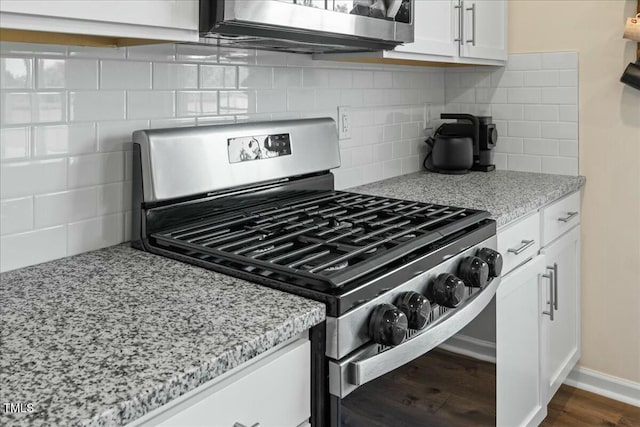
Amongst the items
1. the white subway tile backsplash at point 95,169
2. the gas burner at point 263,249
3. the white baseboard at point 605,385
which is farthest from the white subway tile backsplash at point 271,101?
the white baseboard at point 605,385

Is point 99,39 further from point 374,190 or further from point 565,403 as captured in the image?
point 565,403

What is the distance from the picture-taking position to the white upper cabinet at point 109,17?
89 cm

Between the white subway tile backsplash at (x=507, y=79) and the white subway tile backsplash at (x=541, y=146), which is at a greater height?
the white subway tile backsplash at (x=507, y=79)

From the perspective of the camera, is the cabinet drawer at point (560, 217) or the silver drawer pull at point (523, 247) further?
the cabinet drawer at point (560, 217)

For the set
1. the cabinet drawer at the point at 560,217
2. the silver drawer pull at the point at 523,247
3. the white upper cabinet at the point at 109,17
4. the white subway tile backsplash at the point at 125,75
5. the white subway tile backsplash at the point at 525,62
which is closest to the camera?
the white upper cabinet at the point at 109,17

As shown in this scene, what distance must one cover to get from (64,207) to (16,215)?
0.11 meters

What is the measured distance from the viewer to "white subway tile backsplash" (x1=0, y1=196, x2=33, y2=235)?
3.86ft

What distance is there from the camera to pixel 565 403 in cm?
237

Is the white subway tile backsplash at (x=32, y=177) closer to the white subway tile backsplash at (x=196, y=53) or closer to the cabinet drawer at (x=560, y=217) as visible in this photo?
the white subway tile backsplash at (x=196, y=53)

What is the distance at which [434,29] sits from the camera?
202 centimetres

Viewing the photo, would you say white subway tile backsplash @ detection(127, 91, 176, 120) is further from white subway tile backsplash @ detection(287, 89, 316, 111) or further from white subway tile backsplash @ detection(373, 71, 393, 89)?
white subway tile backsplash @ detection(373, 71, 393, 89)

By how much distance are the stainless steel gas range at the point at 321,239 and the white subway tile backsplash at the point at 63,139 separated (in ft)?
0.35

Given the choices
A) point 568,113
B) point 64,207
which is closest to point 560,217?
point 568,113

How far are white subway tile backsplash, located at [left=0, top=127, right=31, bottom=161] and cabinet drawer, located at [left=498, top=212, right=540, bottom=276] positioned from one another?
1260mm
